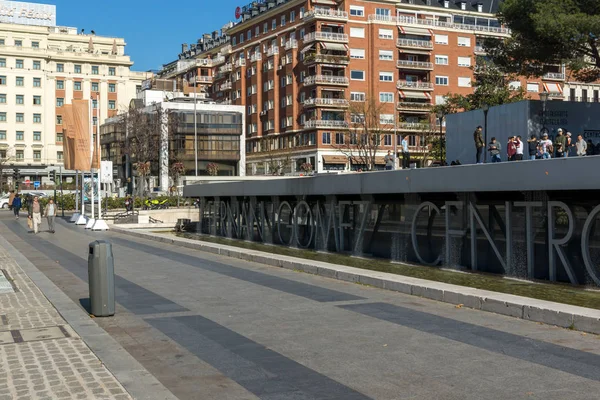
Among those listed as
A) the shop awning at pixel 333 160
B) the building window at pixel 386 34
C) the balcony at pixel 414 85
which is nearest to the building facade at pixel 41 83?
the shop awning at pixel 333 160

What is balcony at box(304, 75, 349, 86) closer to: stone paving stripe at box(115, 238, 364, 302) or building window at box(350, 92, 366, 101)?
building window at box(350, 92, 366, 101)

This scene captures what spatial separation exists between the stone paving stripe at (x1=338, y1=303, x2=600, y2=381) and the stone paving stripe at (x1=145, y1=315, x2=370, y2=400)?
80.3 inches

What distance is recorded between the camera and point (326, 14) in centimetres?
7650

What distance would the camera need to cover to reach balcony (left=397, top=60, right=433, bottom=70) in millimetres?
79938

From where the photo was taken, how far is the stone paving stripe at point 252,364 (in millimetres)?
6039

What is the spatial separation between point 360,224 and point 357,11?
63020 millimetres

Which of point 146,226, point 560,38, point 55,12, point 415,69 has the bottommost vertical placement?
point 146,226

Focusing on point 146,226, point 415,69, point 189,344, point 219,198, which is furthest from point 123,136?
point 189,344

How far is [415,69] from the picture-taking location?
266 feet

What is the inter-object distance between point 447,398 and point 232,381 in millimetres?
1860

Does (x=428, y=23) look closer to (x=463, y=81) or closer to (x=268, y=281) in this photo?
(x=463, y=81)

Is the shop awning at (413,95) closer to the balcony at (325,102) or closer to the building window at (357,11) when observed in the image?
the balcony at (325,102)

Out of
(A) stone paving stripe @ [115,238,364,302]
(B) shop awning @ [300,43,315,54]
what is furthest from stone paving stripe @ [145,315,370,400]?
(B) shop awning @ [300,43,315,54]

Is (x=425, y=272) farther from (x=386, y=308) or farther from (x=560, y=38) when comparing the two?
(x=560, y=38)
